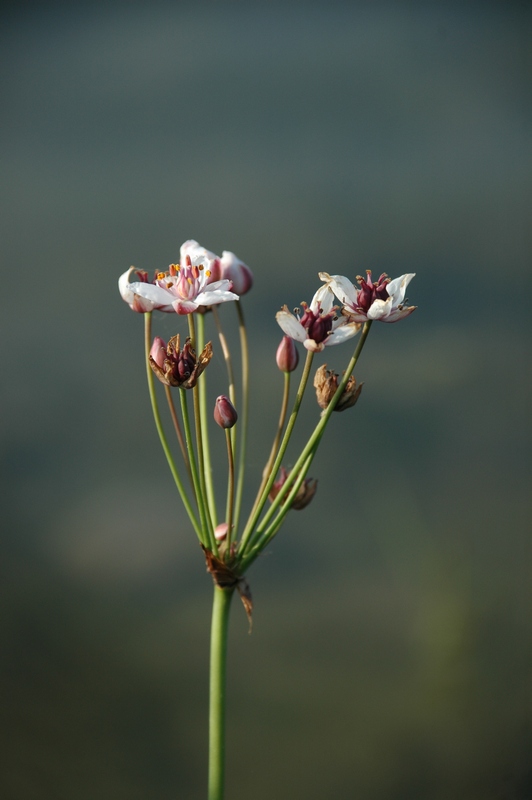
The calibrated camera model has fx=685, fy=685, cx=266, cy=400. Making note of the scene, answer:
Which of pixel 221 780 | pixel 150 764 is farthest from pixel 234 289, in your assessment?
pixel 150 764

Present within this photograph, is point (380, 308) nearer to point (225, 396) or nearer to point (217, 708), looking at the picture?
point (225, 396)

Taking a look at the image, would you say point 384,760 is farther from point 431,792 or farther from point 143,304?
point 143,304

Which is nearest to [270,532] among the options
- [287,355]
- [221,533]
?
[221,533]

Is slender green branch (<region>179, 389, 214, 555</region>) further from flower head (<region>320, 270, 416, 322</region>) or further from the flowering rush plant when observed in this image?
flower head (<region>320, 270, 416, 322</region>)

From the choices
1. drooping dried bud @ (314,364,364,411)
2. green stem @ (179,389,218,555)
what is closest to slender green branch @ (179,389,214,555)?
green stem @ (179,389,218,555)

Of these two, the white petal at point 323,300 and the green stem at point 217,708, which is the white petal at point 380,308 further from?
the green stem at point 217,708

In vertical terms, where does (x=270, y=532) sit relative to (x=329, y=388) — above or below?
below

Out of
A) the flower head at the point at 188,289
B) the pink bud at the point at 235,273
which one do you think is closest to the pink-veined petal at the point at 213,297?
the flower head at the point at 188,289
